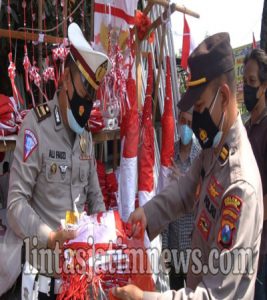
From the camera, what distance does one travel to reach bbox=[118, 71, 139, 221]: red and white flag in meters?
2.76

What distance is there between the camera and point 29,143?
1.90m

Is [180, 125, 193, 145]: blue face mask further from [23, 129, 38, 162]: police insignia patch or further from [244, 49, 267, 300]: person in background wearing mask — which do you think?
[23, 129, 38, 162]: police insignia patch

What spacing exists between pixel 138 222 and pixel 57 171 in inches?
20.0

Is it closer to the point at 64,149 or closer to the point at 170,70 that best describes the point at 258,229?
the point at 64,149

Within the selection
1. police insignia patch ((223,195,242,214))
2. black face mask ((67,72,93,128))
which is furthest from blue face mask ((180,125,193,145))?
police insignia patch ((223,195,242,214))

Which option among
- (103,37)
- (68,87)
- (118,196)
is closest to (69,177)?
(68,87)

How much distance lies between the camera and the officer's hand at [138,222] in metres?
1.63

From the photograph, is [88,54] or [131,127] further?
[131,127]

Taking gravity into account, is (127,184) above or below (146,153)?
below

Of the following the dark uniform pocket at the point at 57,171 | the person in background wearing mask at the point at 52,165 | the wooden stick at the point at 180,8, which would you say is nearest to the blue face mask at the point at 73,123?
the person in background wearing mask at the point at 52,165

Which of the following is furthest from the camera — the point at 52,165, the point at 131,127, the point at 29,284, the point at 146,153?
the point at 146,153

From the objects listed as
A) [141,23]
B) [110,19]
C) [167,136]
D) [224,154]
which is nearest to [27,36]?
[110,19]

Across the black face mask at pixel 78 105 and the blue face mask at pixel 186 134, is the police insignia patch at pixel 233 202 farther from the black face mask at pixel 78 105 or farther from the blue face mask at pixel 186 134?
the blue face mask at pixel 186 134

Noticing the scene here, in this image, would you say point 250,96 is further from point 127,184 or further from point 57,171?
point 57,171
